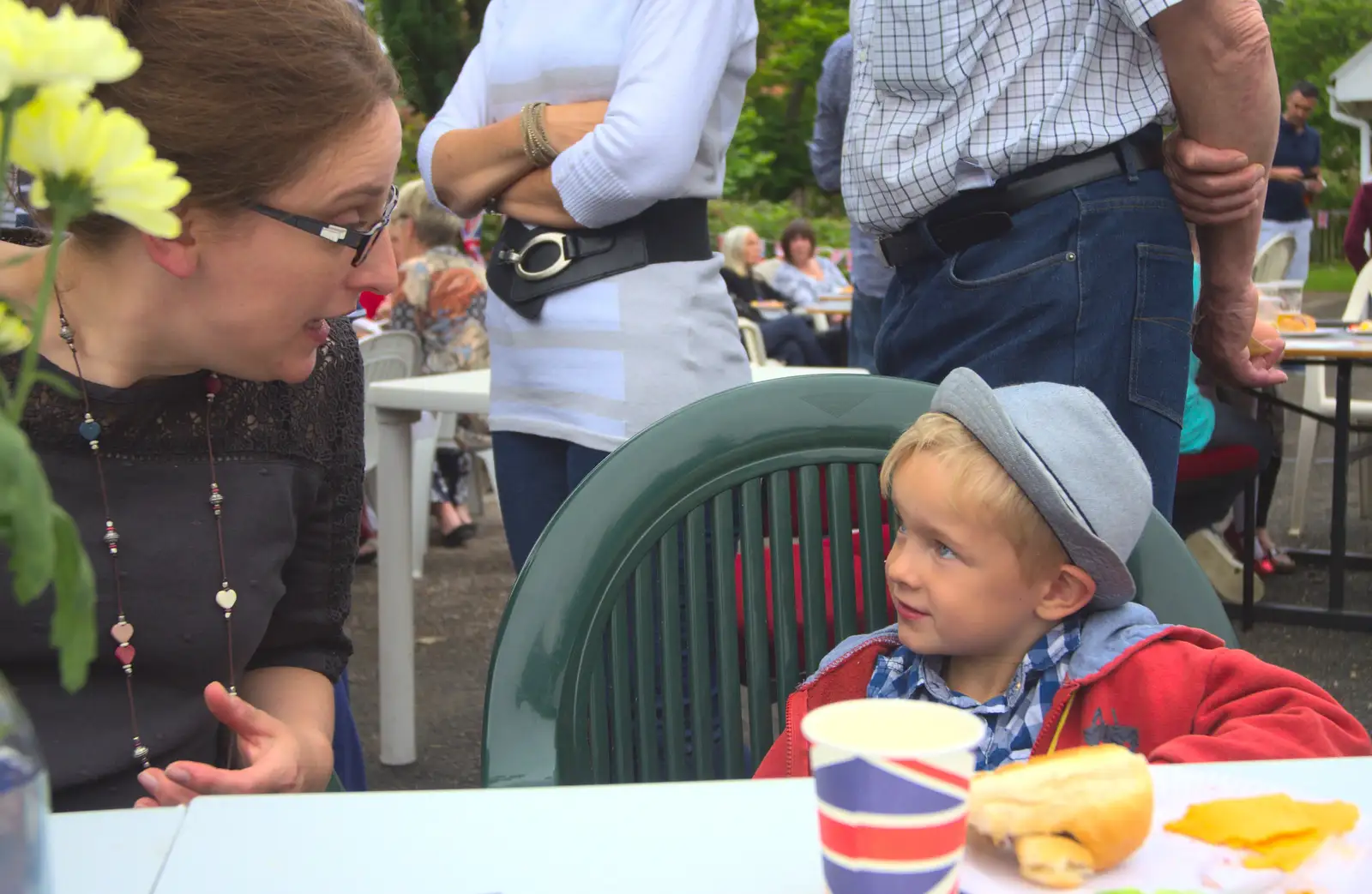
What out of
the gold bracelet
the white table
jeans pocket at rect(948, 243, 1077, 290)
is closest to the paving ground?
the white table

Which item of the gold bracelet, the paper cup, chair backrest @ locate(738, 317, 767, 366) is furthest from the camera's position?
chair backrest @ locate(738, 317, 767, 366)

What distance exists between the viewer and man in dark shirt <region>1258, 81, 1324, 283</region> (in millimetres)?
10875

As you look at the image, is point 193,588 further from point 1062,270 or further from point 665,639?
point 1062,270

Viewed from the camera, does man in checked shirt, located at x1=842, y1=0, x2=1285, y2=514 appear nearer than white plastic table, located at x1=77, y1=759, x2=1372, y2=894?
No

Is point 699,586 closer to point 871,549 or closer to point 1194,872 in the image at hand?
point 871,549

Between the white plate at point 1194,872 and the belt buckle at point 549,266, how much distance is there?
1509 millimetres

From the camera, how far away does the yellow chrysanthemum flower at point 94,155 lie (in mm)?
507

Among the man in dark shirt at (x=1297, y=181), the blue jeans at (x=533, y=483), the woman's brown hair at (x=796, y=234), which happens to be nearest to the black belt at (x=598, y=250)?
the blue jeans at (x=533, y=483)

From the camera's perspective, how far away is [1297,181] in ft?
35.7

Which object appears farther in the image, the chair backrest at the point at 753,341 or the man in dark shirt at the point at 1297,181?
A: the man in dark shirt at the point at 1297,181

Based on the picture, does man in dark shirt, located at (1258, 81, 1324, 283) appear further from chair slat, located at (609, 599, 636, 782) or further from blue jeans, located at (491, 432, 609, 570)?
chair slat, located at (609, 599, 636, 782)

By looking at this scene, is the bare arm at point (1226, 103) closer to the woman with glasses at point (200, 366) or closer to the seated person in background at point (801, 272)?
the woman with glasses at point (200, 366)

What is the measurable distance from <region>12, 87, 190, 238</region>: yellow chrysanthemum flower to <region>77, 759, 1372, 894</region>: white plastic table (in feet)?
1.43

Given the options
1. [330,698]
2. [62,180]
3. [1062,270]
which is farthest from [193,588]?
[1062,270]
